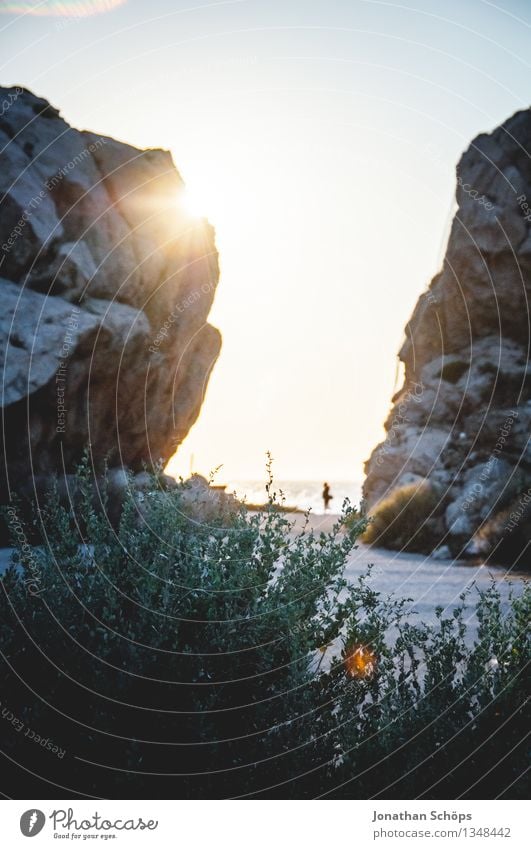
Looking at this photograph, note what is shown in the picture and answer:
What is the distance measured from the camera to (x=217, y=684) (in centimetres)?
314

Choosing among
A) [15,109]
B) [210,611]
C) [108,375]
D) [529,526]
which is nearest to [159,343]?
[108,375]

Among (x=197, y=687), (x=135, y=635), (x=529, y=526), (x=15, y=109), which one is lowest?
(x=197, y=687)

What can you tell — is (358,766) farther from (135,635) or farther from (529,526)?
(529,526)

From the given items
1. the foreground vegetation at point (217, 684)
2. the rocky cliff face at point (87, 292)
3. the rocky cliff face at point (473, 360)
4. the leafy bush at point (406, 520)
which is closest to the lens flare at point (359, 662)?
the foreground vegetation at point (217, 684)

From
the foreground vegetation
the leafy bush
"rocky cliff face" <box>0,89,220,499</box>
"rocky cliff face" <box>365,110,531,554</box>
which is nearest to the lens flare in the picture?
the foreground vegetation

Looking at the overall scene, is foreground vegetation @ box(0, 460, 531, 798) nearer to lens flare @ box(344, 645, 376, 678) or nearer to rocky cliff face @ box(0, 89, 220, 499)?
lens flare @ box(344, 645, 376, 678)

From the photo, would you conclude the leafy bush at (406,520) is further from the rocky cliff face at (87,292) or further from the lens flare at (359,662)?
the lens flare at (359,662)

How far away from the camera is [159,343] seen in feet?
63.1

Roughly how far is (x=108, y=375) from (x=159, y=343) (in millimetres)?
3065

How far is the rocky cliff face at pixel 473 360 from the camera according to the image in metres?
16.4

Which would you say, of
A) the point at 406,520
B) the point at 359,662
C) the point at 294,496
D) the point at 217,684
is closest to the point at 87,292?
the point at 406,520

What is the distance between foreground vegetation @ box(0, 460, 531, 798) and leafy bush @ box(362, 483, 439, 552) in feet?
40.9

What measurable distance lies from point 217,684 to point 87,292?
47.7 feet

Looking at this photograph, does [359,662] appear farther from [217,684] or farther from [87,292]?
[87,292]
